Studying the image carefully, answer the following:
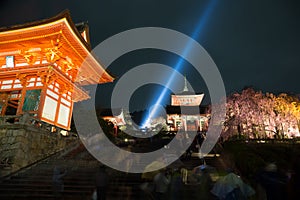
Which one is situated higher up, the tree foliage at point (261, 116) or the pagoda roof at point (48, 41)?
the pagoda roof at point (48, 41)

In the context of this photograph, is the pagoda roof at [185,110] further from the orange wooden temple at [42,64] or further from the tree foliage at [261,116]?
the orange wooden temple at [42,64]

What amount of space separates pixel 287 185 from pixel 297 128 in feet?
77.8

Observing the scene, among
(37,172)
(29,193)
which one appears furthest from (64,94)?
(29,193)

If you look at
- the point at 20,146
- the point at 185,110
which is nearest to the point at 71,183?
the point at 20,146

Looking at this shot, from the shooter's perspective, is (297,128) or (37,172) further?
(297,128)

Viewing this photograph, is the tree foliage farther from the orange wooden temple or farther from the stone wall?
the stone wall

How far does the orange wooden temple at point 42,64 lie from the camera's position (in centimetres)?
1358

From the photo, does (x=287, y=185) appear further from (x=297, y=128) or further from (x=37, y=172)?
(x=297, y=128)

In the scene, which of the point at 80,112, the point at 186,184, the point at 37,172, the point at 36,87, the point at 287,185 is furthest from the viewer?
the point at 80,112

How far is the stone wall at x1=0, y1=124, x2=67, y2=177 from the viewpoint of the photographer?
9344mm

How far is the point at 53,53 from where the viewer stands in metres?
14.5

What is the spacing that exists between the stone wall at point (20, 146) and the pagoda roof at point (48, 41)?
640 cm

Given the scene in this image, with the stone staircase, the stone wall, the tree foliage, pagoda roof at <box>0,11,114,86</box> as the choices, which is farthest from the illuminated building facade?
the stone staircase

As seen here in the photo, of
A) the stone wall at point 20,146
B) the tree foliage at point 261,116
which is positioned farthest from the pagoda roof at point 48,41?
the tree foliage at point 261,116
